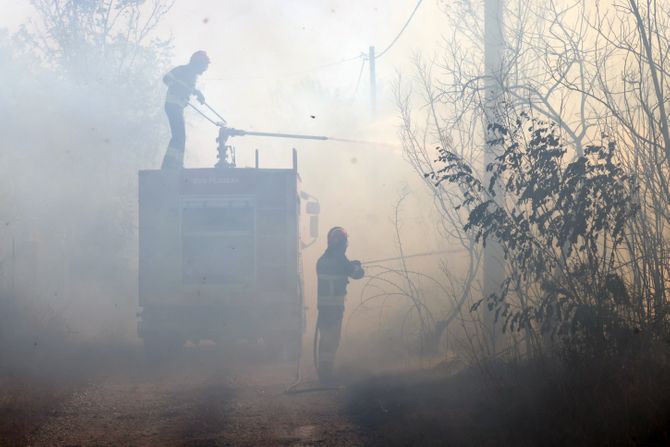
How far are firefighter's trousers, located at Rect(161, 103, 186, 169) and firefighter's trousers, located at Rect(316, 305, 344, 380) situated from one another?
147 inches

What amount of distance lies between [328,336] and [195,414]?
9.18 feet

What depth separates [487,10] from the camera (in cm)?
1091

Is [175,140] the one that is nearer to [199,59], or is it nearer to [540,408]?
[199,59]

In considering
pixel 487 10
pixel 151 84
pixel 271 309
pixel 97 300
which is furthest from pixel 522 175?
pixel 151 84

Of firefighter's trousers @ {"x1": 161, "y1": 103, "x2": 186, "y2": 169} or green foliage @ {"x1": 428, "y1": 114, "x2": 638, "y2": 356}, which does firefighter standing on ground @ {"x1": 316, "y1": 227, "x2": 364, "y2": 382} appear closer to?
firefighter's trousers @ {"x1": 161, "y1": 103, "x2": 186, "y2": 169}

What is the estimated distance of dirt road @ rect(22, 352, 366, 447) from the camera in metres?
7.62

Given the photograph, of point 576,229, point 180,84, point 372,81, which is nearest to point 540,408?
point 576,229

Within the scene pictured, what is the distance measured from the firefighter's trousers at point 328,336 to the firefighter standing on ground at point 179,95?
12.5 feet

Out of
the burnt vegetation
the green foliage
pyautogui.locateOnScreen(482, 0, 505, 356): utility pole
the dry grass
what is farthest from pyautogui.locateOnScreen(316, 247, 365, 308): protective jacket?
the green foliage

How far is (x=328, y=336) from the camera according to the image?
1120 cm

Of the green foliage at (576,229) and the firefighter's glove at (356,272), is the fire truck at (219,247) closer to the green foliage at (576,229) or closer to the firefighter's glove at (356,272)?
the firefighter's glove at (356,272)

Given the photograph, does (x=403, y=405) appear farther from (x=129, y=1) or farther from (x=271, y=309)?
(x=129, y=1)

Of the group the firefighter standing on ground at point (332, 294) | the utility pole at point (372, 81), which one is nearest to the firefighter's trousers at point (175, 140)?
the firefighter standing on ground at point (332, 294)

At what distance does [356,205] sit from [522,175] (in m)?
17.9
